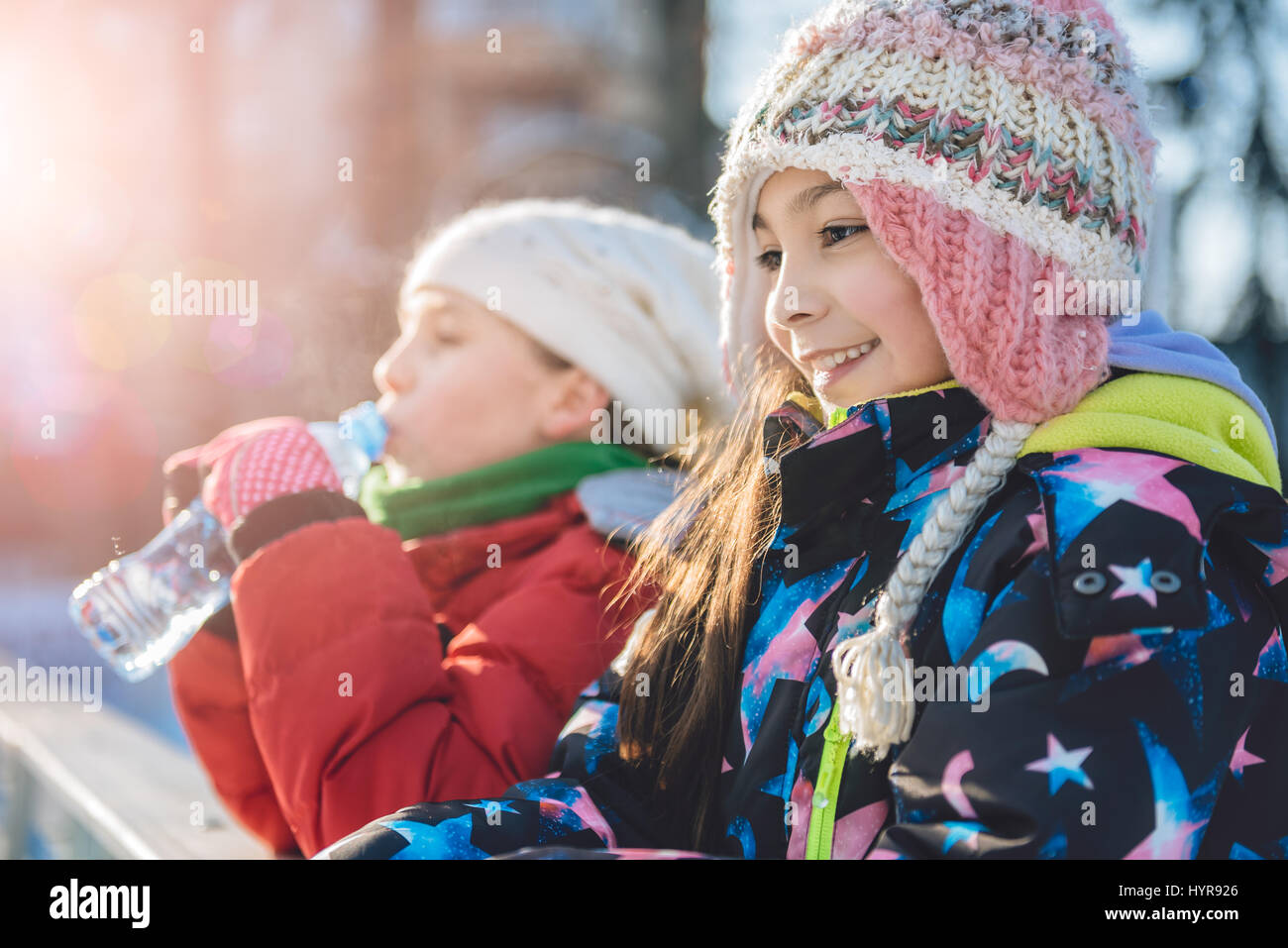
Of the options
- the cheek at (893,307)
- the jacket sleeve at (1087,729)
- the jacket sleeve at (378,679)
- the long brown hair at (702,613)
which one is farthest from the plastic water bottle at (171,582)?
the jacket sleeve at (1087,729)

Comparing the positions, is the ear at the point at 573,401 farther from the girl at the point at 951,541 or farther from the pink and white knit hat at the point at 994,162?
the pink and white knit hat at the point at 994,162

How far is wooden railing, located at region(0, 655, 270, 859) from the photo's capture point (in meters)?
2.29

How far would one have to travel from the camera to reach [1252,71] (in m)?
3.82

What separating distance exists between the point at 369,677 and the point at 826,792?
81 centimetres

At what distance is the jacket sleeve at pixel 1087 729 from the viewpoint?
100 cm

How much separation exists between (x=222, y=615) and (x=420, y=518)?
0.42m

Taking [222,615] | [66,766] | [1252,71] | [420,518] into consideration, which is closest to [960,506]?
[420,518]

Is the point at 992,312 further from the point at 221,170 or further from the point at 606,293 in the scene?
the point at 221,170

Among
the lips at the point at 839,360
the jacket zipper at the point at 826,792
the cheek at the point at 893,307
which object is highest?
the cheek at the point at 893,307

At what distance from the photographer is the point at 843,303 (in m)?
1.37

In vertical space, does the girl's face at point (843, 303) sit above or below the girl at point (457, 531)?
above

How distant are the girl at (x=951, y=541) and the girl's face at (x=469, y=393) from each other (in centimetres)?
74

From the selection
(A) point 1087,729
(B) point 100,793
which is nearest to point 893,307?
(A) point 1087,729

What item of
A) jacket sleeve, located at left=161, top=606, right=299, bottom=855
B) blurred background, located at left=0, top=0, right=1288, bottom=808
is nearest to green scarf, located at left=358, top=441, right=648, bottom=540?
jacket sleeve, located at left=161, top=606, right=299, bottom=855
